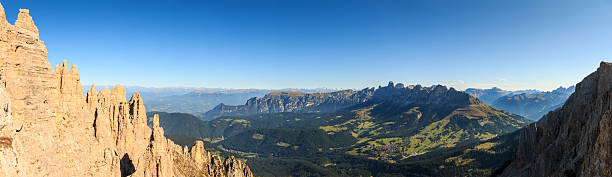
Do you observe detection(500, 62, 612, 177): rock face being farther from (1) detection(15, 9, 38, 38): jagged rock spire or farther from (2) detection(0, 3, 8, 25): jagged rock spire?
(2) detection(0, 3, 8, 25): jagged rock spire

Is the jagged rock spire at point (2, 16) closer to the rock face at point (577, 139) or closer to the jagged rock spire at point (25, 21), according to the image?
the jagged rock spire at point (25, 21)

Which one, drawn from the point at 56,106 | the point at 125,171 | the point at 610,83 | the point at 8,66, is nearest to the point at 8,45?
the point at 8,66

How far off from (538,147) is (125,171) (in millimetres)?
141032

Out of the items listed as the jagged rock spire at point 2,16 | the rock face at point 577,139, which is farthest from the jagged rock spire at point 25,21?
the rock face at point 577,139

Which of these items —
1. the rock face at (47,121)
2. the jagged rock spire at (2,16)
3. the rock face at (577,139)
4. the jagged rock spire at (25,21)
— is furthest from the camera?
the jagged rock spire at (25,21)

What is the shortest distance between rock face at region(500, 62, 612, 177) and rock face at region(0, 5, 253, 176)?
263 feet

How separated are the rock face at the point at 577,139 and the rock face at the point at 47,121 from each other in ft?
263

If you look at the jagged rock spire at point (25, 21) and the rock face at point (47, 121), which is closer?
the rock face at point (47, 121)

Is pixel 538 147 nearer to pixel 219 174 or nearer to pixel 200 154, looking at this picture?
pixel 219 174

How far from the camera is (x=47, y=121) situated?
47.1 meters

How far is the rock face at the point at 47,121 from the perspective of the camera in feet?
130

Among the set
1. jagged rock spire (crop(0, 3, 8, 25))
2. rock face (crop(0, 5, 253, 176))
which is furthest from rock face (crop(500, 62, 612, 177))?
jagged rock spire (crop(0, 3, 8, 25))

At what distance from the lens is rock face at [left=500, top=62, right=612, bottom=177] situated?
38688 millimetres

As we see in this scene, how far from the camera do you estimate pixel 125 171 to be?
7219cm
